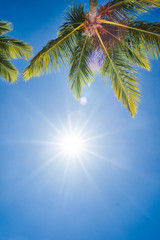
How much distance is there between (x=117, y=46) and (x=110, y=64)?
0.72 meters

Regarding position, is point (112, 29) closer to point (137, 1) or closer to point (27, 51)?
point (137, 1)

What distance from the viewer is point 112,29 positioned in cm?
591

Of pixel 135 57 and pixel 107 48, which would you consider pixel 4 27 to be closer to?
pixel 107 48

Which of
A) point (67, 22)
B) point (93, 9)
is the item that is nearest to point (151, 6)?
point (93, 9)

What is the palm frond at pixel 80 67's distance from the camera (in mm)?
6094

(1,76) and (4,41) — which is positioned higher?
(4,41)

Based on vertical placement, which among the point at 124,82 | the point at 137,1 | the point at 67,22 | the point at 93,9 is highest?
the point at 67,22

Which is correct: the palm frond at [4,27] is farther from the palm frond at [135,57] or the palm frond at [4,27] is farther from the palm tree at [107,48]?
the palm frond at [135,57]

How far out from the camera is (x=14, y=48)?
669cm

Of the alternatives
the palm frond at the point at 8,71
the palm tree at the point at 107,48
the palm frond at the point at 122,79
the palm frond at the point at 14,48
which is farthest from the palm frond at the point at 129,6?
the palm frond at the point at 8,71

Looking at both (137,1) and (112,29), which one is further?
(112,29)

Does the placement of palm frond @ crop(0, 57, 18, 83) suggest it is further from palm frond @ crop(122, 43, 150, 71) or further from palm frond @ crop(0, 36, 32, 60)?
palm frond @ crop(122, 43, 150, 71)

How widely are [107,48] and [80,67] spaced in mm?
1227

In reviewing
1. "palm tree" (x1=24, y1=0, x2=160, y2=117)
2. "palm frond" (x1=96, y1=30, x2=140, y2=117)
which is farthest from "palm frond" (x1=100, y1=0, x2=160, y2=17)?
"palm frond" (x1=96, y1=30, x2=140, y2=117)
